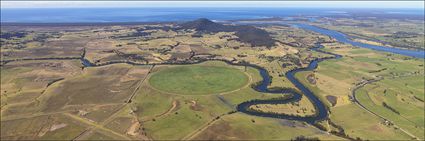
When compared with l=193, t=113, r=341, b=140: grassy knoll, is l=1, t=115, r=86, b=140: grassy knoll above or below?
above

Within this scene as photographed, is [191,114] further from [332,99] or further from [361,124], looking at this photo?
[332,99]

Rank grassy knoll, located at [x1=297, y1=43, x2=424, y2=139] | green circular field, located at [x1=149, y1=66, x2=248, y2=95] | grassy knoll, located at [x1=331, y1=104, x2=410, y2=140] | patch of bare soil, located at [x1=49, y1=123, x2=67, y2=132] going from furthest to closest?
green circular field, located at [x1=149, y1=66, x2=248, y2=95], grassy knoll, located at [x1=297, y1=43, x2=424, y2=139], patch of bare soil, located at [x1=49, y1=123, x2=67, y2=132], grassy knoll, located at [x1=331, y1=104, x2=410, y2=140]

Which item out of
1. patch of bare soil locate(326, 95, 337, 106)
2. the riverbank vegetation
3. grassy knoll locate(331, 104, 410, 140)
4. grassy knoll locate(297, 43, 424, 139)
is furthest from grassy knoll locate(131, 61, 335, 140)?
patch of bare soil locate(326, 95, 337, 106)

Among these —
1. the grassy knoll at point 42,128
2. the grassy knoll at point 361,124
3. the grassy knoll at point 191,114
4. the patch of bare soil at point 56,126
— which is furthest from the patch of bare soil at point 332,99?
the patch of bare soil at point 56,126

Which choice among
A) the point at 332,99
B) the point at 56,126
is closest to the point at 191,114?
the point at 56,126

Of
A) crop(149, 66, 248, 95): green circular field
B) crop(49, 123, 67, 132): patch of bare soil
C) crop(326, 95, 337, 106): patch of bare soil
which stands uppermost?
crop(149, 66, 248, 95): green circular field

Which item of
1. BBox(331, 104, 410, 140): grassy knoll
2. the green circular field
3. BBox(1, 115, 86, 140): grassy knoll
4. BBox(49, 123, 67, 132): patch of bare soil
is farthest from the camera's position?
the green circular field

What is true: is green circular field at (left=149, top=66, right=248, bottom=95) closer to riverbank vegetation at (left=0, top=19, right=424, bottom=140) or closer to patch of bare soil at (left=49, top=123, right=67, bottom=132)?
riverbank vegetation at (left=0, top=19, right=424, bottom=140)
